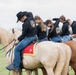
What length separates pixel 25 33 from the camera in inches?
430

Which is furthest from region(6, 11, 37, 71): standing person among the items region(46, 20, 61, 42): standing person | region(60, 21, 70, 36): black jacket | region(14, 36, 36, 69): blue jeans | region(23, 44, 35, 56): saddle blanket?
region(60, 21, 70, 36): black jacket

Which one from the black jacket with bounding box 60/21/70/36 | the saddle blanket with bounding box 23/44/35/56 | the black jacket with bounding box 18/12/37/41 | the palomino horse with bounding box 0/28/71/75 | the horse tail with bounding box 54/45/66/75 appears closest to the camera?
the palomino horse with bounding box 0/28/71/75

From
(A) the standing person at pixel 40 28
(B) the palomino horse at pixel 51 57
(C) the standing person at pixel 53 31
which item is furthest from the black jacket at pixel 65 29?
(B) the palomino horse at pixel 51 57

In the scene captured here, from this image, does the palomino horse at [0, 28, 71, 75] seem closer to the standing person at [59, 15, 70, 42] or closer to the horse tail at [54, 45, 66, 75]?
the horse tail at [54, 45, 66, 75]

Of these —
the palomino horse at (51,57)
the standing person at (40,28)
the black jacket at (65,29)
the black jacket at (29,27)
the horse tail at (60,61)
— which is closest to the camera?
the palomino horse at (51,57)

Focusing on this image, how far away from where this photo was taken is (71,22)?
1430 cm

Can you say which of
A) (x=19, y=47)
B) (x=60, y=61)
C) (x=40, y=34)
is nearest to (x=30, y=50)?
(x=19, y=47)

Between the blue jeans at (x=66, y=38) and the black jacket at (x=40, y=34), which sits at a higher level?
the black jacket at (x=40, y=34)

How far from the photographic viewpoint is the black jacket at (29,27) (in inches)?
424

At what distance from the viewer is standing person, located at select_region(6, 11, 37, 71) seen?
10805 mm

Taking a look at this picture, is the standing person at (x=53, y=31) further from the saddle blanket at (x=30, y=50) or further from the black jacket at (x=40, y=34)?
the saddle blanket at (x=30, y=50)

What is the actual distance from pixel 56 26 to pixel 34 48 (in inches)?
121

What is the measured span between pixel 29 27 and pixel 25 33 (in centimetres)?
25

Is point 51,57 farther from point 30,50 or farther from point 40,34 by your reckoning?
point 40,34
